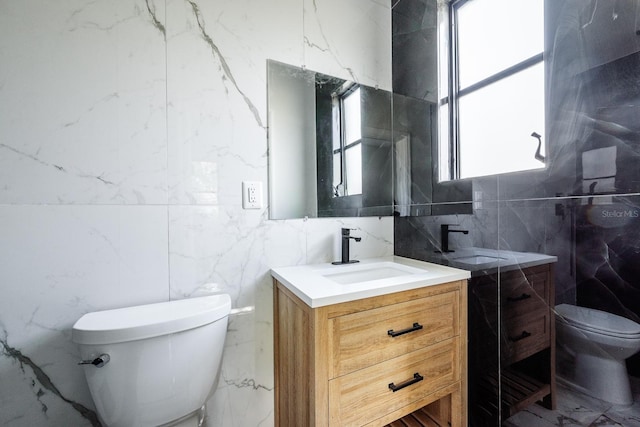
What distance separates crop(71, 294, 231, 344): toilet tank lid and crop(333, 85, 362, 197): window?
84 cm

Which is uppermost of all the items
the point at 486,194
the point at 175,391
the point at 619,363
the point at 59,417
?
the point at 486,194

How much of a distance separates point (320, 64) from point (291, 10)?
11.3 inches

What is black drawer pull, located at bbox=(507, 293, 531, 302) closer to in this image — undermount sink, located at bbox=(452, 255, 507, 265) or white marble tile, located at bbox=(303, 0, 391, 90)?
undermount sink, located at bbox=(452, 255, 507, 265)

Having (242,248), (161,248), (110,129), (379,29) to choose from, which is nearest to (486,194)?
(242,248)

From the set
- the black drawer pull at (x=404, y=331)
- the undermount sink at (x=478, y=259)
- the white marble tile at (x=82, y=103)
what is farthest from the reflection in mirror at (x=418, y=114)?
the white marble tile at (x=82, y=103)

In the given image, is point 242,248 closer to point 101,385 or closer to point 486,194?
point 101,385

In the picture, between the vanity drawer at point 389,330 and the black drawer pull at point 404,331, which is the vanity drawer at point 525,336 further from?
the black drawer pull at point 404,331

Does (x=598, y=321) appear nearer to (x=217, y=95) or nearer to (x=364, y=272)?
(x=364, y=272)

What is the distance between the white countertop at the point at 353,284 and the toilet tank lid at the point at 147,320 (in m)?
0.30

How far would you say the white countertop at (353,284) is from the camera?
2.80 feet

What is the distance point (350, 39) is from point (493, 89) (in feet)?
2.69

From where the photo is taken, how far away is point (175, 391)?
33.5 inches

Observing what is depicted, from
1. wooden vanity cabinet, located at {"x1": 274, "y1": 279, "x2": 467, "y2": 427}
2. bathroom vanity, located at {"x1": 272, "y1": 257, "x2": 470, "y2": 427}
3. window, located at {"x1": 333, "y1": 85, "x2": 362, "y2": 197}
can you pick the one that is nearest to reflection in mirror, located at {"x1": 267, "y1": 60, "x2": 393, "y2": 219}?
window, located at {"x1": 333, "y1": 85, "x2": 362, "y2": 197}

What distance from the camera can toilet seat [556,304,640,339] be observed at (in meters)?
0.75
